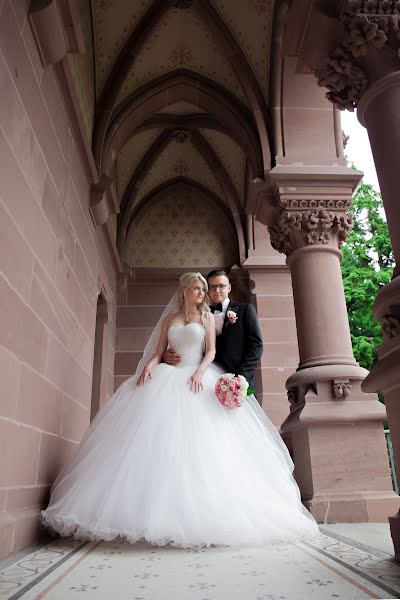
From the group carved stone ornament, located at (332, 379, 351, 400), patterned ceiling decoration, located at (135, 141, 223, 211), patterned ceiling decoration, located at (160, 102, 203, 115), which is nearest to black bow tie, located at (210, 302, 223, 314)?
carved stone ornament, located at (332, 379, 351, 400)

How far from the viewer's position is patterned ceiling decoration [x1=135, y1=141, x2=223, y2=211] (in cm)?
791

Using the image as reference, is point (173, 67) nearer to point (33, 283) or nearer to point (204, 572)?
point (33, 283)

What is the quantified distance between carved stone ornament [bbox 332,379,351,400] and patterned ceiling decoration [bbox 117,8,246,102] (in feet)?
12.4

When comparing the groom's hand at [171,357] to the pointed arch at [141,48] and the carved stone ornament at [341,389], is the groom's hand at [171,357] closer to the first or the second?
the carved stone ornament at [341,389]

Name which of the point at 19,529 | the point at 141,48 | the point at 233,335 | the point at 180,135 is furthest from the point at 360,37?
the point at 180,135

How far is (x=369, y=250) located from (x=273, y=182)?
1182cm

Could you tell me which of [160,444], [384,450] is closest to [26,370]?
[160,444]

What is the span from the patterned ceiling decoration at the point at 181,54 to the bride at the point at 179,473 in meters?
4.14

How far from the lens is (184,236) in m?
8.45

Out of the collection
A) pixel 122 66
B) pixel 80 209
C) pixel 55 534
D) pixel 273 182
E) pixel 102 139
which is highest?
pixel 122 66

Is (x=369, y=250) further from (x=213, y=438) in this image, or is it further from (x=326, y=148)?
(x=213, y=438)

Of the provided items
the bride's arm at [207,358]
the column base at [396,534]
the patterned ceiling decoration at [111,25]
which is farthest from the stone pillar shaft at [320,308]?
the patterned ceiling decoration at [111,25]

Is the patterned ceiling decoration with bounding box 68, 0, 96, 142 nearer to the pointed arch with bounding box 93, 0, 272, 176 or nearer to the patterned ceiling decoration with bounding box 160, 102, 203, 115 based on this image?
the pointed arch with bounding box 93, 0, 272, 176

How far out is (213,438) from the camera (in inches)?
102
